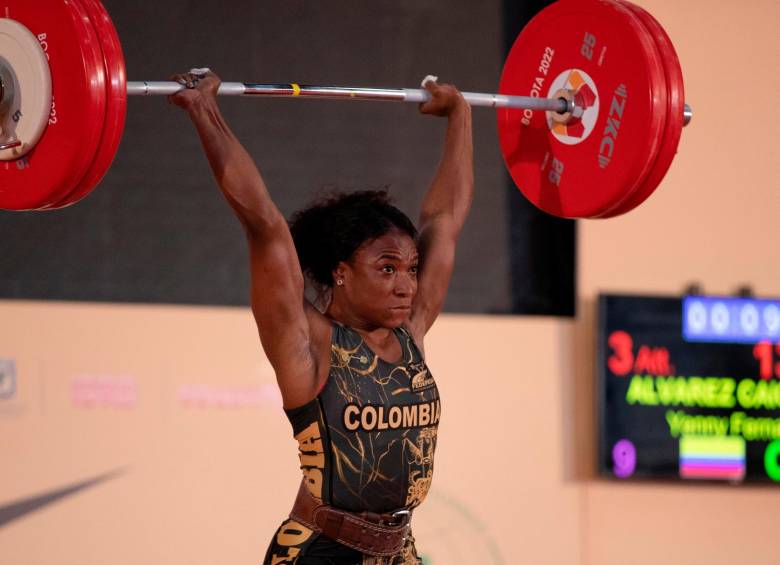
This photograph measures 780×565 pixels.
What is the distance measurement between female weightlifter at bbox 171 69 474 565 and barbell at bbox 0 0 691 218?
0.22 meters

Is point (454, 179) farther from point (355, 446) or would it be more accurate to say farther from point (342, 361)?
point (355, 446)

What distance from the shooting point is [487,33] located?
531cm

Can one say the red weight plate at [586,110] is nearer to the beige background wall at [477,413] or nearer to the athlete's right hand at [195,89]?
the athlete's right hand at [195,89]

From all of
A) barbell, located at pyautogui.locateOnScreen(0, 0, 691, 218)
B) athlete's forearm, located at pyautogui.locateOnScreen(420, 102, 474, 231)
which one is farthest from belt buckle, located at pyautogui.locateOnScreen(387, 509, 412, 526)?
barbell, located at pyautogui.locateOnScreen(0, 0, 691, 218)

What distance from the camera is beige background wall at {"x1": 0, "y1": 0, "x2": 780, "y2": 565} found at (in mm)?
4480

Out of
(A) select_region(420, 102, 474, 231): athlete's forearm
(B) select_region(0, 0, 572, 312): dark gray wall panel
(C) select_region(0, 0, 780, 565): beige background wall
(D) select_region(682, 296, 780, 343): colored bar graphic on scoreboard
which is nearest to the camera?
(A) select_region(420, 102, 474, 231): athlete's forearm

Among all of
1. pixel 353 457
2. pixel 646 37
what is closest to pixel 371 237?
pixel 353 457

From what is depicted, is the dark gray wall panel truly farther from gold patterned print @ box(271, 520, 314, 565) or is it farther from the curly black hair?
gold patterned print @ box(271, 520, 314, 565)

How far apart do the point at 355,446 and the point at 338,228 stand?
0.53 m

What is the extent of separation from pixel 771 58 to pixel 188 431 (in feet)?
10.1

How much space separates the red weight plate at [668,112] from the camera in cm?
313

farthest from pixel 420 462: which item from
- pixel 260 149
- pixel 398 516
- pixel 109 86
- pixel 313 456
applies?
pixel 260 149

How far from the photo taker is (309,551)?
2668 mm

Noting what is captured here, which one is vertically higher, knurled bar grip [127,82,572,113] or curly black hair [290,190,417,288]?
knurled bar grip [127,82,572,113]
